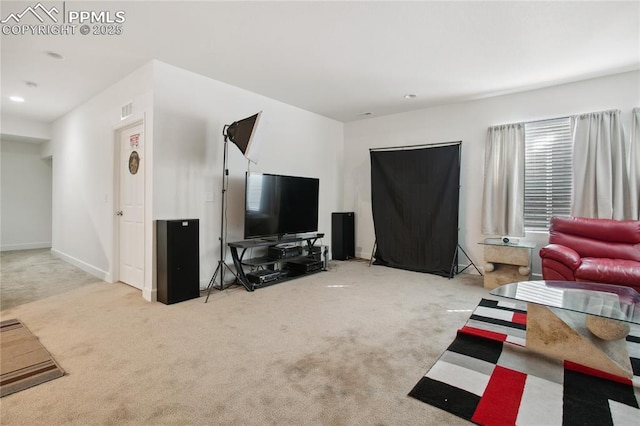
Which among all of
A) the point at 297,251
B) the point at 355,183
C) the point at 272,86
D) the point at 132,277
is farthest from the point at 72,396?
the point at 355,183

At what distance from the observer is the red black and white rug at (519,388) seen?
5.10 ft

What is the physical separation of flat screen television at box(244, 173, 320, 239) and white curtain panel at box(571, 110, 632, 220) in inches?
132

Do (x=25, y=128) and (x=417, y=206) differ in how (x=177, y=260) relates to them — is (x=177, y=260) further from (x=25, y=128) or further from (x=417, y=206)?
(x=25, y=128)

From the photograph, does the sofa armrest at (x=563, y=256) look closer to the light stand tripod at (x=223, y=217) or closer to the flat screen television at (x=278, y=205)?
the flat screen television at (x=278, y=205)

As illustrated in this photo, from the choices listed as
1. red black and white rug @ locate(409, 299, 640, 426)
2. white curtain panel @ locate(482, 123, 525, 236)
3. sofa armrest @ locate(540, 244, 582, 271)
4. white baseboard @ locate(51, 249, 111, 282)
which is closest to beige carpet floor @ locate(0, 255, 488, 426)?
red black and white rug @ locate(409, 299, 640, 426)

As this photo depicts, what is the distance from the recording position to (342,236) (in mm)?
5582

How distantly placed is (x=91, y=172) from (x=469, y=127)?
18.3 feet

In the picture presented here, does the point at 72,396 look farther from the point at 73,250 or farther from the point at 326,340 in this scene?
the point at 73,250

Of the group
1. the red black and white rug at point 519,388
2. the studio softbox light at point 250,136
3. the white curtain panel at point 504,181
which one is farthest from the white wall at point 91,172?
the white curtain panel at point 504,181

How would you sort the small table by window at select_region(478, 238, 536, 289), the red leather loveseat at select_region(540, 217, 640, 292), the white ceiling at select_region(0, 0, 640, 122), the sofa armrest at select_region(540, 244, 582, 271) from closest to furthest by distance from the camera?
the white ceiling at select_region(0, 0, 640, 122), the red leather loveseat at select_region(540, 217, 640, 292), the sofa armrest at select_region(540, 244, 582, 271), the small table by window at select_region(478, 238, 536, 289)

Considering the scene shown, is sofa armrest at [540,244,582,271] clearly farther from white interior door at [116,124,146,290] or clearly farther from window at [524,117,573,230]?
white interior door at [116,124,146,290]

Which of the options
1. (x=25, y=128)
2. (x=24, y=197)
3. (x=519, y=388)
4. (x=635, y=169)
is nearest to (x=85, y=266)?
(x=25, y=128)

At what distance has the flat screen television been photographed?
3.89 metres

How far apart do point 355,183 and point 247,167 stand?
7.60 ft
